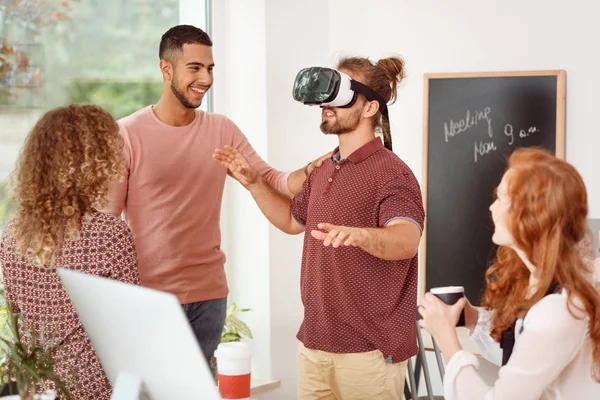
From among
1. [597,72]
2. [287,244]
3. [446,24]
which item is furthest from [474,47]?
[287,244]

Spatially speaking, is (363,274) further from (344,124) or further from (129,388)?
(129,388)

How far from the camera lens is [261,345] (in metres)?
3.87

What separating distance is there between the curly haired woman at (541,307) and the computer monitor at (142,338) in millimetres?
593

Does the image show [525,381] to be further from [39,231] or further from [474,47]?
→ [474,47]

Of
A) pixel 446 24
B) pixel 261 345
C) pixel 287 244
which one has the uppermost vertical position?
pixel 446 24

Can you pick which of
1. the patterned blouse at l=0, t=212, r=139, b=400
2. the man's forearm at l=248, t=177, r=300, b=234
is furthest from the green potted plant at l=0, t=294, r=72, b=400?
the man's forearm at l=248, t=177, r=300, b=234

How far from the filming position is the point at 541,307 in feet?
5.22

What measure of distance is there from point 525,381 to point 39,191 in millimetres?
1141

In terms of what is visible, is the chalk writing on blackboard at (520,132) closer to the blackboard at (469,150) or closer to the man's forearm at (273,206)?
the blackboard at (469,150)

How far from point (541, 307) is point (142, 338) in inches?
29.2

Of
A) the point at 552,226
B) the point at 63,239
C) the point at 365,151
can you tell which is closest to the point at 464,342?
the point at 365,151

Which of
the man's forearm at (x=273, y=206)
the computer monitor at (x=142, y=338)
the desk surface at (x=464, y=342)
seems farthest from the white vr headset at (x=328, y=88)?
the desk surface at (x=464, y=342)

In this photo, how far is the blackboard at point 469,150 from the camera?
11.6 feet

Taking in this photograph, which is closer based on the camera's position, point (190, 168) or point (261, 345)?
Result: point (190, 168)
